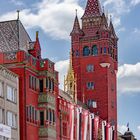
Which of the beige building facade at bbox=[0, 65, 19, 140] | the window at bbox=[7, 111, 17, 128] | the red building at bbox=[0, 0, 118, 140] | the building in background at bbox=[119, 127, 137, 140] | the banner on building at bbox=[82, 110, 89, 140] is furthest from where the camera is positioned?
the building in background at bbox=[119, 127, 137, 140]

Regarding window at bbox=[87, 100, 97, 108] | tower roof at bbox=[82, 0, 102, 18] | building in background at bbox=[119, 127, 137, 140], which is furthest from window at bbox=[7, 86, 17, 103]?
building in background at bbox=[119, 127, 137, 140]

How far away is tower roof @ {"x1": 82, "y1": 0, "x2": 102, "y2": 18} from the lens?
154 meters

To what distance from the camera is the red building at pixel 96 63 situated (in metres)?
147

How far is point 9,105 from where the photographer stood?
77875 millimetres

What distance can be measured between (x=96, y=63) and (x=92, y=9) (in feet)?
47.7

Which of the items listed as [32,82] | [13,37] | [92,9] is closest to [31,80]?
[32,82]

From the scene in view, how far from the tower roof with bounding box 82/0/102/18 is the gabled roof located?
64.6 m

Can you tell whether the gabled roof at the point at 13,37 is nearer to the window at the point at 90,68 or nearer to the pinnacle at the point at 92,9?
the window at the point at 90,68

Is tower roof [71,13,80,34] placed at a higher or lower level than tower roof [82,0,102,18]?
lower

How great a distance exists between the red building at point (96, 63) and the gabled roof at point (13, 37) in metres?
58.5

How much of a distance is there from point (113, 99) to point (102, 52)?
11.8 meters

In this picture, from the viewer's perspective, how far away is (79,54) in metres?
152

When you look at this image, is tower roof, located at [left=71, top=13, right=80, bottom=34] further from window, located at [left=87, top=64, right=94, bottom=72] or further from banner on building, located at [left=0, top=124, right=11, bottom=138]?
banner on building, located at [left=0, top=124, right=11, bottom=138]

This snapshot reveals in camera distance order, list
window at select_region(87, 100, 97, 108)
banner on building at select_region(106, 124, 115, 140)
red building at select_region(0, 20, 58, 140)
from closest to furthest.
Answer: red building at select_region(0, 20, 58, 140)
banner on building at select_region(106, 124, 115, 140)
window at select_region(87, 100, 97, 108)
